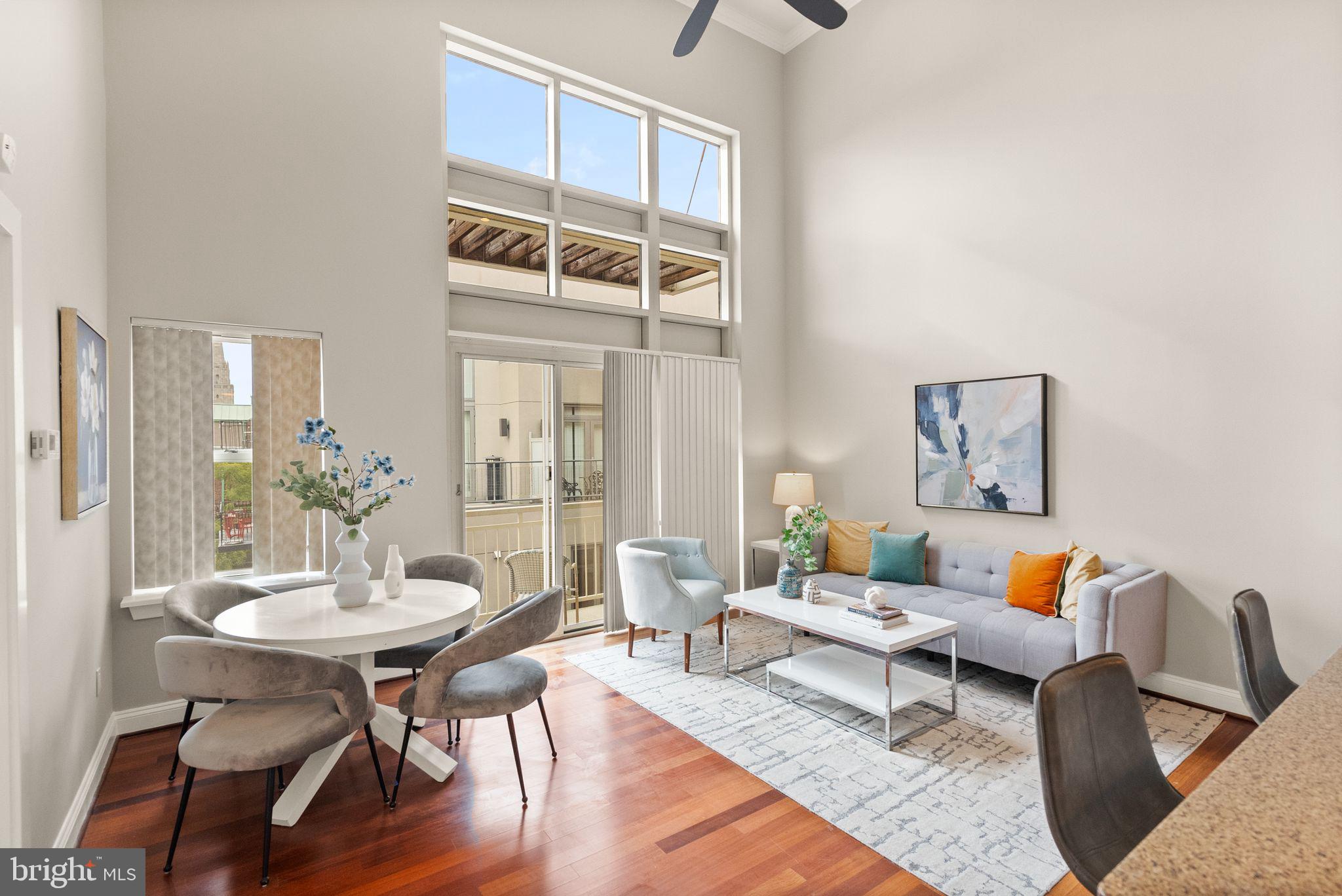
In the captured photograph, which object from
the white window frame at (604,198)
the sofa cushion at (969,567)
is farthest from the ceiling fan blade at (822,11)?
the sofa cushion at (969,567)

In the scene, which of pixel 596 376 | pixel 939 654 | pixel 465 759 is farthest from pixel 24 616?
pixel 939 654

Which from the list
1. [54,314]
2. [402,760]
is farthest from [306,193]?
[402,760]

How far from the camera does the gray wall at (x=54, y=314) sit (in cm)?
200

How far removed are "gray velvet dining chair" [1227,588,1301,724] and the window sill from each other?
4.03 m

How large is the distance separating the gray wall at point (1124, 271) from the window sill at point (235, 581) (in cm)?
389

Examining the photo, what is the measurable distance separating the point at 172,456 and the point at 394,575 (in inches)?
58.9

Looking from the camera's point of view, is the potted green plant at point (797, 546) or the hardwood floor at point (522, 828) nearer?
the hardwood floor at point (522, 828)

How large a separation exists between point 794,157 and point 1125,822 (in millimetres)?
5695

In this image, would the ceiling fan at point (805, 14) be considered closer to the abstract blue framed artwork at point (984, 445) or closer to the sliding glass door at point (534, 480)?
the sliding glass door at point (534, 480)

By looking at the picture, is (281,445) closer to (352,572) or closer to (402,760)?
Result: (352,572)

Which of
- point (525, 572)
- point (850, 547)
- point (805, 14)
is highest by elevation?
point (805, 14)

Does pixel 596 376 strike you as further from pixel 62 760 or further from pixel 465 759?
pixel 62 760

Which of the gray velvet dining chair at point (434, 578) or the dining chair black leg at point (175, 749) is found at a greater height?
the gray velvet dining chair at point (434, 578)

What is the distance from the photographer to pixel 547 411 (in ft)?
15.8
